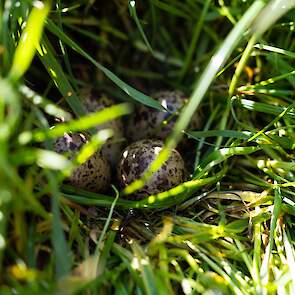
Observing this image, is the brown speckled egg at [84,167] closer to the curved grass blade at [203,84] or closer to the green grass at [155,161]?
the green grass at [155,161]

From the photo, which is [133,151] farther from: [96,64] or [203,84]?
[203,84]

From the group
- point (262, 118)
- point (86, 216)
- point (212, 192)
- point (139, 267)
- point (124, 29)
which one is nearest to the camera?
point (139, 267)

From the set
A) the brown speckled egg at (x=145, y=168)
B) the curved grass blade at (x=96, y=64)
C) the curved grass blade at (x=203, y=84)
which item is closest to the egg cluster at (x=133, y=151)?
the brown speckled egg at (x=145, y=168)

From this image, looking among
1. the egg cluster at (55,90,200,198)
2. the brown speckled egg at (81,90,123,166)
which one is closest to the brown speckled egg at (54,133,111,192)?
the egg cluster at (55,90,200,198)

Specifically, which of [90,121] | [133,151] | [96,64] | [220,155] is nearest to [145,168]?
[133,151]

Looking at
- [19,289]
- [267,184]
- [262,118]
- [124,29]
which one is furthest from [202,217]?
[124,29]

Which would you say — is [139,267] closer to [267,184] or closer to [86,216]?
[86,216]

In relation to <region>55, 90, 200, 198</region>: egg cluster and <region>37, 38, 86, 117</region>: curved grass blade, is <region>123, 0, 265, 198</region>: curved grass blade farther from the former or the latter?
<region>37, 38, 86, 117</region>: curved grass blade
